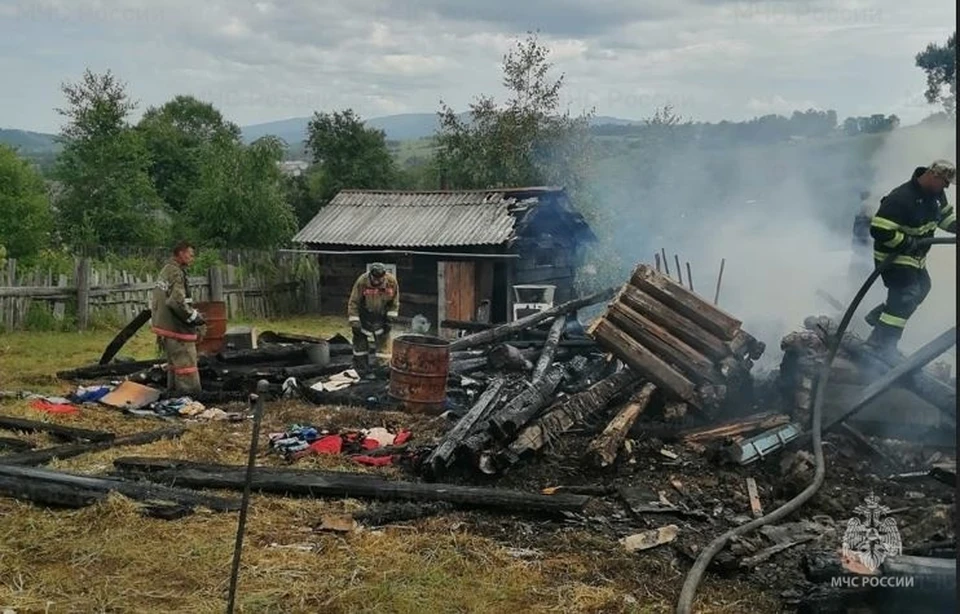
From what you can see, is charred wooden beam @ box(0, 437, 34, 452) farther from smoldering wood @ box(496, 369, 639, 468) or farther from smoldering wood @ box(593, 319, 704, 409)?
smoldering wood @ box(593, 319, 704, 409)

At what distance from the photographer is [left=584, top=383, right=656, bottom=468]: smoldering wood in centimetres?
666

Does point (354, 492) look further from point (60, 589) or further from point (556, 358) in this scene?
point (556, 358)

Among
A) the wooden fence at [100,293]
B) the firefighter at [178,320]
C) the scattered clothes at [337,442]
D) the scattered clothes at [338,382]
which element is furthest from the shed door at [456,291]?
the scattered clothes at [337,442]

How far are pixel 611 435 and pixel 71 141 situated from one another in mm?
25597

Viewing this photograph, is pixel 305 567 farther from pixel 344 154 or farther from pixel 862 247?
pixel 344 154

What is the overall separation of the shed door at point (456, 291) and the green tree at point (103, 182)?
42.6 ft

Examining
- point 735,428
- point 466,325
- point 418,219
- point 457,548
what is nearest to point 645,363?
point 735,428

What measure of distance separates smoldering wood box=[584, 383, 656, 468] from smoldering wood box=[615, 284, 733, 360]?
692 mm

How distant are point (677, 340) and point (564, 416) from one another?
1.49m

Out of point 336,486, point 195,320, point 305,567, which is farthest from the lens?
point 195,320

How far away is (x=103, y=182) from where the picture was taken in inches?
1029

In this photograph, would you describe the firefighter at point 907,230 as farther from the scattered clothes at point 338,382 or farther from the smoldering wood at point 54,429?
the smoldering wood at point 54,429

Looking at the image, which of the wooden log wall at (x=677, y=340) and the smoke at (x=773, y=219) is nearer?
the wooden log wall at (x=677, y=340)

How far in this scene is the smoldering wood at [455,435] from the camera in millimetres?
6590
